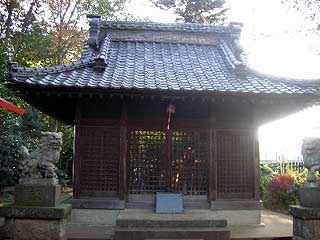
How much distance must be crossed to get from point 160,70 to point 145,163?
9.05 ft

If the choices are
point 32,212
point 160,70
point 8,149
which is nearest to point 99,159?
point 32,212

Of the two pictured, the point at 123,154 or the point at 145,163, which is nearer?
the point at 123,154

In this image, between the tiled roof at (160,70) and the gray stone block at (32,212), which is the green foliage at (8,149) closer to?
the tiled roof at (160,70)

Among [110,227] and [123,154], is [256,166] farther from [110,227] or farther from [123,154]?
[110,227]

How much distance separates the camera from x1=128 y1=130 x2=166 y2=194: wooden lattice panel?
9484 mm

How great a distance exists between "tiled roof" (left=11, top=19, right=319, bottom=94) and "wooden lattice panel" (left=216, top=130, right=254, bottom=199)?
157 cm

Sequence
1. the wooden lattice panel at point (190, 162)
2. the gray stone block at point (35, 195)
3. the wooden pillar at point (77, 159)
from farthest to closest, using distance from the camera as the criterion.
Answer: the wooden lattice panel at point (190, 162) < the wooden pillar at point (77, 159) < the gray stone block at point (35, 195)

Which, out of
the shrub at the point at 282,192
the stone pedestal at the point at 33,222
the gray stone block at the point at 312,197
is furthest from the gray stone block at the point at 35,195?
the shrub at the point at 282,192

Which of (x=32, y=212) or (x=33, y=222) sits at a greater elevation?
(x=32, y=212)

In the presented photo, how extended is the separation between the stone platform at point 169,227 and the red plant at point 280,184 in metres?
7.19

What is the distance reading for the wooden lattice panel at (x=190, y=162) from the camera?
9.56 meters

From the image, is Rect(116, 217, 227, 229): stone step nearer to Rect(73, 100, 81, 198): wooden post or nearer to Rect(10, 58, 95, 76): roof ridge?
Rect(73, 100, 81, 198): wooden post

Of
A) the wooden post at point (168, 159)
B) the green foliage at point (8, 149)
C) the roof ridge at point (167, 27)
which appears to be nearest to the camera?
the wooden post at point (168, 159)

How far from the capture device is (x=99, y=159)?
30.8 ft
